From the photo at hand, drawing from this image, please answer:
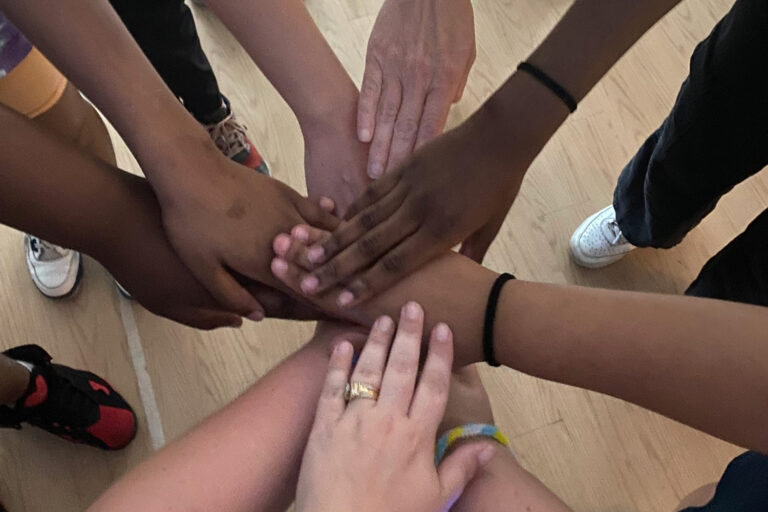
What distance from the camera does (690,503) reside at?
93cm

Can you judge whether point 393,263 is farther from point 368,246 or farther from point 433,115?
point 433,115

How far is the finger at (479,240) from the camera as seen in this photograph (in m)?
0.82

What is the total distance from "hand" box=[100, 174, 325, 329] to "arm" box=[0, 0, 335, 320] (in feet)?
0.09

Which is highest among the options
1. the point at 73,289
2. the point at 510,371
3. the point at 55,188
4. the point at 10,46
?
the point at 10,46

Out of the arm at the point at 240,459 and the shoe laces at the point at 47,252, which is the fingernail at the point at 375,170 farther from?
the shoe laces at the point at 47,252

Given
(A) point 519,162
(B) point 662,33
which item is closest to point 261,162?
(A) point 519,162

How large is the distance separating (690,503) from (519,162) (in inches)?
23.0

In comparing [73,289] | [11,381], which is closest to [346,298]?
[11,381]

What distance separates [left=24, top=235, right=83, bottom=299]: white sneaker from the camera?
1.25 metres

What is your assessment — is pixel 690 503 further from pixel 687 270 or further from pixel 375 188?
pixel 375 188

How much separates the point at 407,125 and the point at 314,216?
0.20m

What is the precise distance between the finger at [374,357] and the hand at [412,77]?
0.25 m

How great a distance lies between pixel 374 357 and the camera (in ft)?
2.46

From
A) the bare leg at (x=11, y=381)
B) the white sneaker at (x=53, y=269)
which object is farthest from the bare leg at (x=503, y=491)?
the white sneaker at (x=53, y=269)
